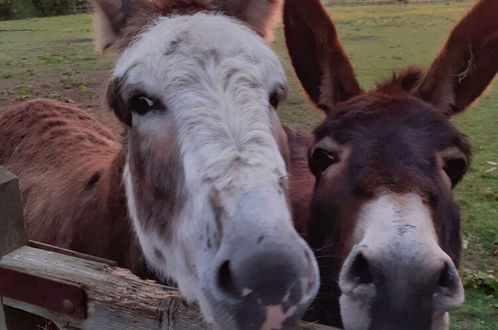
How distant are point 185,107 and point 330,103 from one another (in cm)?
116

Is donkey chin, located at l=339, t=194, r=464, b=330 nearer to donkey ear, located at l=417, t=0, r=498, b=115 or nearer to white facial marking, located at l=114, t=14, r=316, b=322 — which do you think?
white facial marking, located at l=114, t=14, r=316, b=322

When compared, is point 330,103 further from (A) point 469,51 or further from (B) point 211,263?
(B) point 211,263

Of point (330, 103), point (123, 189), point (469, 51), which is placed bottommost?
point (123, 189)

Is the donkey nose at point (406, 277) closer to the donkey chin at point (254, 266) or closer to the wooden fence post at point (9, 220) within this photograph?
the donkey chin at point (254, 266)

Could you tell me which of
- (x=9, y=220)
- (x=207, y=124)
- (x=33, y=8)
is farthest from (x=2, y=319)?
(x=33, y=8)

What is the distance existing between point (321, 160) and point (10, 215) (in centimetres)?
118

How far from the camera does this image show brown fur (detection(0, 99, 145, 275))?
262cm

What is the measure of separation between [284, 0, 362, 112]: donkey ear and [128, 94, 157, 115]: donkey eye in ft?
3.55

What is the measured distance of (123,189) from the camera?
251cm

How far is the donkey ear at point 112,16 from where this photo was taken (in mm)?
2291

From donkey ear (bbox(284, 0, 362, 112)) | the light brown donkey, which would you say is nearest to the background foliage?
donkey ear (bbox(284, 0, 362, 112))

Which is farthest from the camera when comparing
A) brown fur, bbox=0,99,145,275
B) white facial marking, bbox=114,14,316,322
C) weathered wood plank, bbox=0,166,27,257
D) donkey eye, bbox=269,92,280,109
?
brown fur, bbox=0,99,145,275

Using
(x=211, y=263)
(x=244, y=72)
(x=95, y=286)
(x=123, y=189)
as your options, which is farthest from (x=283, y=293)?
(x=123, y=189)

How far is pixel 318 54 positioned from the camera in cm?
281
